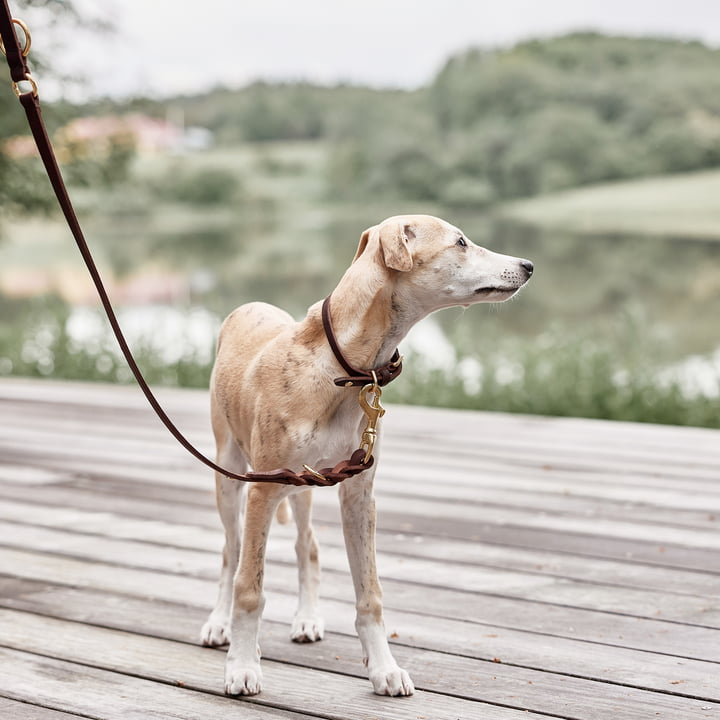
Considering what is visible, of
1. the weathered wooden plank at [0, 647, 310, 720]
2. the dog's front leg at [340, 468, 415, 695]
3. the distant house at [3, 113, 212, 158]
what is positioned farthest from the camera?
the distant house at [3, 113, 212, 158]

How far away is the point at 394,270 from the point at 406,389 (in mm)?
4871

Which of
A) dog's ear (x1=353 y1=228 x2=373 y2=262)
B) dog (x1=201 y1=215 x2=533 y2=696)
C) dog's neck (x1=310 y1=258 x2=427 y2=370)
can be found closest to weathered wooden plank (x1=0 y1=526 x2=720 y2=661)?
dog (x1=201 y1=215 x2=533 y2=696)

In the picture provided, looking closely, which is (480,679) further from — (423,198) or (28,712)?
(423,198)

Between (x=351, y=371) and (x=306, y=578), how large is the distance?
0.74m

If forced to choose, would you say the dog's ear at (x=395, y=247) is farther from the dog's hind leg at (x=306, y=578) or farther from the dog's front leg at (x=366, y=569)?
the dog's hind leg at (x=306, y=578)

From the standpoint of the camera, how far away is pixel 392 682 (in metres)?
2.27

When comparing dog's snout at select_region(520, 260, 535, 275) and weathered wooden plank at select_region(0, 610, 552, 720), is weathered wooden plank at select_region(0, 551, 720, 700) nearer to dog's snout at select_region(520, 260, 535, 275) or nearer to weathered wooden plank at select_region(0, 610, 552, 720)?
weathered wooden plank at select_region(0, 610, 552, 720)

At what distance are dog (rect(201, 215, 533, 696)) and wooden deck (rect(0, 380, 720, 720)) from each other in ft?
0.55

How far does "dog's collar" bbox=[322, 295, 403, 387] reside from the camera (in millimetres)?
2170

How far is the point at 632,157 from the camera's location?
10680mm

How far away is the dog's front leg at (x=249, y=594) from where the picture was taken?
2256 millimetres

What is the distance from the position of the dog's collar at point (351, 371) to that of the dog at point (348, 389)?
0.01 m

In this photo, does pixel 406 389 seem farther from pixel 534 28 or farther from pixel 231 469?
pixel 534 28

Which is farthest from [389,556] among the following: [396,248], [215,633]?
[396,248]
